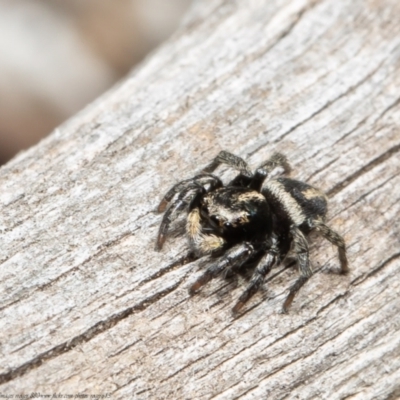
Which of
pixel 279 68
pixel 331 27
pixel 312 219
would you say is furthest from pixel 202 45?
pixel 312 219

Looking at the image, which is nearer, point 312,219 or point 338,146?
point 312,219

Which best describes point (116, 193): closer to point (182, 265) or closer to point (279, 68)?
point (182, 265)

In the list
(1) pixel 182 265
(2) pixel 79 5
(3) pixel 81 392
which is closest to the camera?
(3) pixel 81 392

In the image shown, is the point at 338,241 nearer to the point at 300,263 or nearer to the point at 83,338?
the point at 300,263

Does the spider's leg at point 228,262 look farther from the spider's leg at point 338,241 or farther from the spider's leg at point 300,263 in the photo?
the spider's leg at point 338,241

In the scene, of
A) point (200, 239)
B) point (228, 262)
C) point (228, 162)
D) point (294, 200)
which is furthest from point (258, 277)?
point (228, 162)

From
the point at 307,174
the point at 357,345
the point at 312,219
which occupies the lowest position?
the point at 357,345

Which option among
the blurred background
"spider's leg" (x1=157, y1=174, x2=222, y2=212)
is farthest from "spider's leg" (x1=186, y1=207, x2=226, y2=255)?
the blurred background
